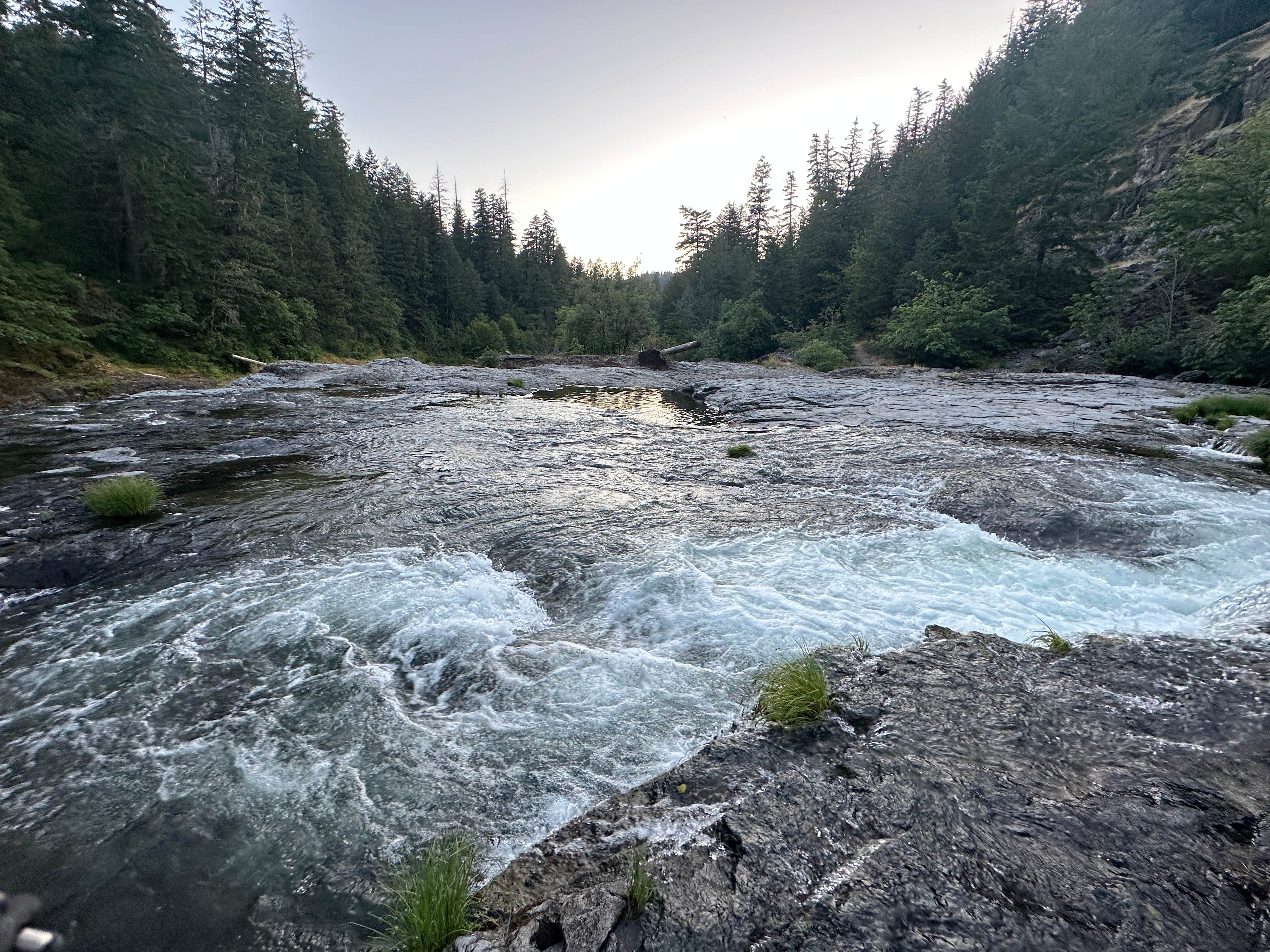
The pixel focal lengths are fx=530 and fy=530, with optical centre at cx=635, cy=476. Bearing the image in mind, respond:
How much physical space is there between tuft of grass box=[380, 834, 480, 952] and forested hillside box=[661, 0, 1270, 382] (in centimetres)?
2272

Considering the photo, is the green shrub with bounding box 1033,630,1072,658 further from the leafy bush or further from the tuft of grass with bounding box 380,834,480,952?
the leafy bush

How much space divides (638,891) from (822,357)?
119 ft

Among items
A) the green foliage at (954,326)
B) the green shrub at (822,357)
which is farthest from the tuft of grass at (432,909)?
the green shrub at (822,357)

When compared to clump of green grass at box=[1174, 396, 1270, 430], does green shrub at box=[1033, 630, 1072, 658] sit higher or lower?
lower

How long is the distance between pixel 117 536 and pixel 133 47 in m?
32.4

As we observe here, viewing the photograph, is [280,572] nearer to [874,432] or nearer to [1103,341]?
[874,432]

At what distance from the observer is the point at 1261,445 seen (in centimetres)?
852

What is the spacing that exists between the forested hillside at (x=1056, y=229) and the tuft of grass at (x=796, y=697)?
67.5ft

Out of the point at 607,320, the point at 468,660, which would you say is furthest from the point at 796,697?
the point at 607,320

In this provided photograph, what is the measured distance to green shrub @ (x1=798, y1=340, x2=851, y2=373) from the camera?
3412 centimetres

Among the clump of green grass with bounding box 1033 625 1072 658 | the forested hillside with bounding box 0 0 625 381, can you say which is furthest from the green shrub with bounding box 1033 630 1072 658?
the forested hillside with bounding box 0 0 625 381

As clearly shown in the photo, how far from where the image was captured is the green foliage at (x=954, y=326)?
28531 mm

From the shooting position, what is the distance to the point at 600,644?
4.46 m

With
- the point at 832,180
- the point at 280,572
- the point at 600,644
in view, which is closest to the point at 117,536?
the point at 280,572
